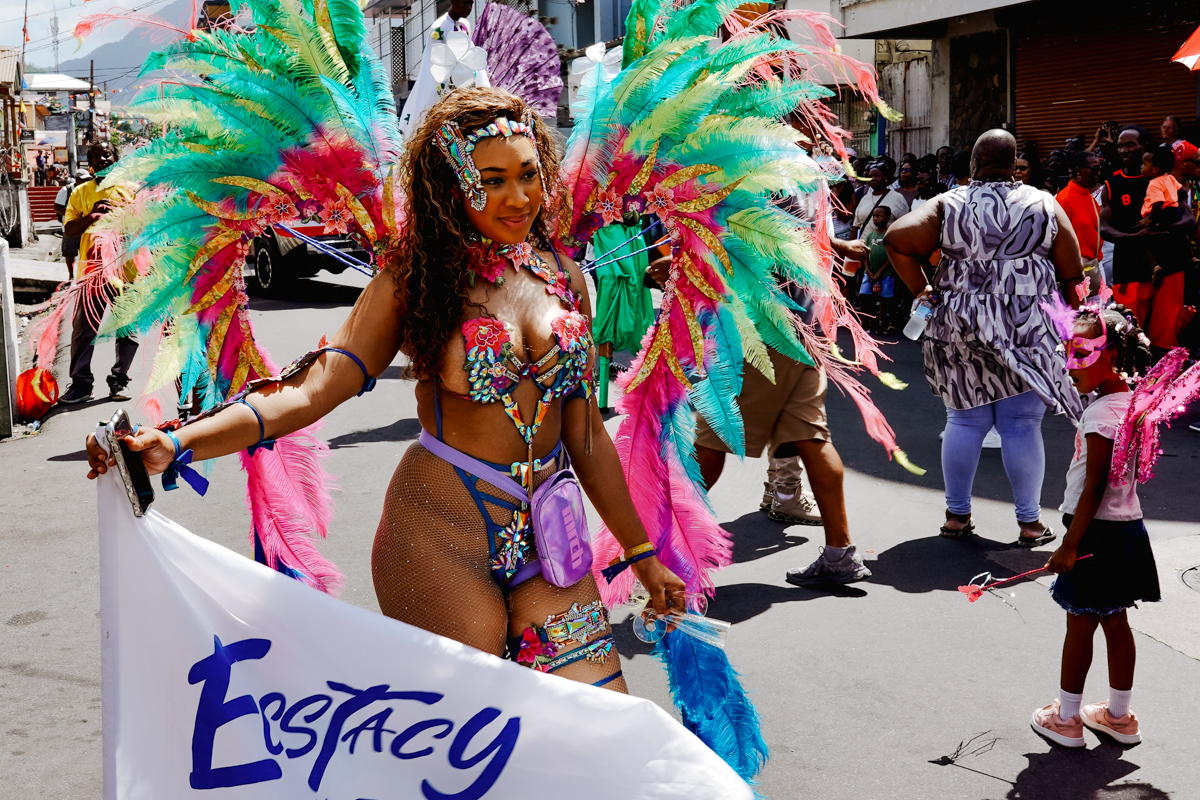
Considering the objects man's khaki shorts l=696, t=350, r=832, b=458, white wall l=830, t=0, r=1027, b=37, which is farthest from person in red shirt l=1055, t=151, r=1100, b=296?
white wall l=830, t=0, r=1027, b=37

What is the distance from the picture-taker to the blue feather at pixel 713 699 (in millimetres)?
2906

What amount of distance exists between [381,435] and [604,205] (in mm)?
5260

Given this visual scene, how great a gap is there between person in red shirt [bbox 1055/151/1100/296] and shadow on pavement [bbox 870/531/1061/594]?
293 centimetres

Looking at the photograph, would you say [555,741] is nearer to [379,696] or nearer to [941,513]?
[379,696]

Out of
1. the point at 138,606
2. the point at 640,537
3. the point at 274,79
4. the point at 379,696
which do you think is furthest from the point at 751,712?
the point at 274,79

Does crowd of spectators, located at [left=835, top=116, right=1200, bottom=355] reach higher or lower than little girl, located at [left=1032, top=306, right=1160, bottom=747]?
higher

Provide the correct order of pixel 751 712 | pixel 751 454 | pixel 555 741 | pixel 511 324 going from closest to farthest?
pixel 555 741 < pixel 511 324 < pixel 751 712 < pixel 751 454

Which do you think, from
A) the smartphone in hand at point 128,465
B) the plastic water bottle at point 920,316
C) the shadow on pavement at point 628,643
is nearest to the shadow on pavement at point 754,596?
the shadow on pavement at point 628,643

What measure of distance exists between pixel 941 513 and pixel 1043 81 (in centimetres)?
1133

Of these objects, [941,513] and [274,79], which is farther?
[941,513]

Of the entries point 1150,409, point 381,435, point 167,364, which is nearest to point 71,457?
point 381,435

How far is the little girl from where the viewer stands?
3436 millimetres

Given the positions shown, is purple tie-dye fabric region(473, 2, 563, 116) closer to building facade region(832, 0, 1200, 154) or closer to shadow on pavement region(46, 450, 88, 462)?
shadow on pavement region(46, 450, 88, 462)

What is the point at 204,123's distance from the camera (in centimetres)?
281
